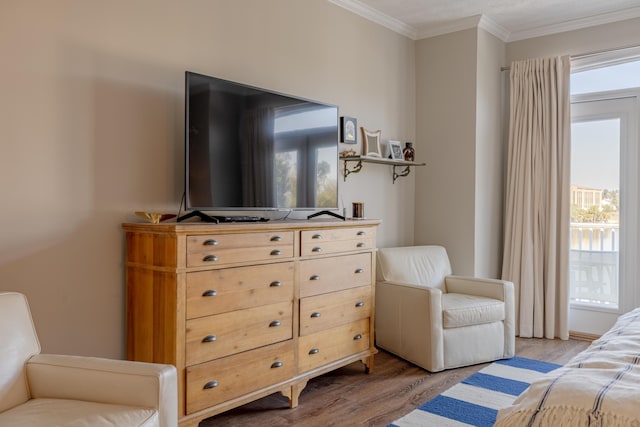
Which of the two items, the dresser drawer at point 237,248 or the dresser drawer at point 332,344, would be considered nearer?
the dresser drawer at point 237,248

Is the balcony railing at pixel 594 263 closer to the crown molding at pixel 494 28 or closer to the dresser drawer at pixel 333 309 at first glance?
the crown molding at pixel 494 28

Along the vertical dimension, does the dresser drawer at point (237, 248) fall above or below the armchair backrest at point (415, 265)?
above

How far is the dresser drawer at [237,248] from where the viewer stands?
2338mm

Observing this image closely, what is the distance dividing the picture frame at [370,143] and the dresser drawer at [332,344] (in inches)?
54.7

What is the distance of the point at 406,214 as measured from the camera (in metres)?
4.64

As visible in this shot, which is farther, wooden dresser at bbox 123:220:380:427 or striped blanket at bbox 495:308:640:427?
wooden dresser at bbox 123:220:380:427

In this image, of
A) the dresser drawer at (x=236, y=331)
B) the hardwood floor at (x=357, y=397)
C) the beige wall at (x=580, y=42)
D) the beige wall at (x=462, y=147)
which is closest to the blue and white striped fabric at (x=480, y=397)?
the hardwood floor at (x=357, y=397)

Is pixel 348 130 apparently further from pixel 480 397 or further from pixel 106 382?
pixel 106 382

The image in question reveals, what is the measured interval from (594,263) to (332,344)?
2629 millimetres

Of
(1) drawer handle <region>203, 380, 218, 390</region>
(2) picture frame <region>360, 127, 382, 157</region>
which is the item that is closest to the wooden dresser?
(1) drawer handle <region>203, 380, 218, 390</region>

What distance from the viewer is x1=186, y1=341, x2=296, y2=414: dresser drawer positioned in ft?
7.74

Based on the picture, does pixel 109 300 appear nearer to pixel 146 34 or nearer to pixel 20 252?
pixel 20 252

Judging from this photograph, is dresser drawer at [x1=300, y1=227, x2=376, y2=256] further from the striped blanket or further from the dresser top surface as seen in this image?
the striped blanket

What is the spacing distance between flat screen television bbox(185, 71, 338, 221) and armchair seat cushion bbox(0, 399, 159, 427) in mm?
1097
